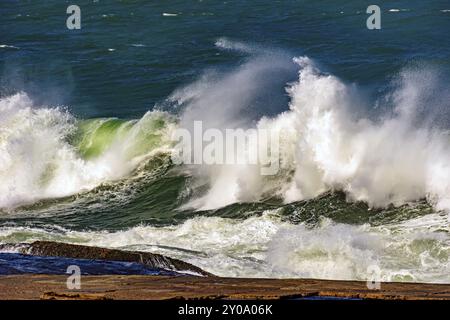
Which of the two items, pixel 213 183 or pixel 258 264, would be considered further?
pixel 213 183

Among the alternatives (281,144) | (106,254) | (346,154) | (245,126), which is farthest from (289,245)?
(245,126)

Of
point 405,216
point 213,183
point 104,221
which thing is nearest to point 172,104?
point 213,183

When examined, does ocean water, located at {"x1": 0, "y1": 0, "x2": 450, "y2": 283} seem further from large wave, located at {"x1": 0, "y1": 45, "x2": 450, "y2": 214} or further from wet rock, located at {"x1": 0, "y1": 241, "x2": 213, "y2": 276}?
wet rock, located at {"x1": 0, "y1": 241, "x2": 213, "y2": 276}

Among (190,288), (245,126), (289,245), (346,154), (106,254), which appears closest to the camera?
(190,288)

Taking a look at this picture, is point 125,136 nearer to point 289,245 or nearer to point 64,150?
point 64,150

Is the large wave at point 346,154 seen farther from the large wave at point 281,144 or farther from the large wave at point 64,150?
the large wave at point 64,150

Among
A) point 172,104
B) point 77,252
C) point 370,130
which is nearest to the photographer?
point 77,252

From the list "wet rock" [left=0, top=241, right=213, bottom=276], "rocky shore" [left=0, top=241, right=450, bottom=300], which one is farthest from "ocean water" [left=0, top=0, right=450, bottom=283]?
"rocky shore" [left=0, top=241, right=450, bottom=300]

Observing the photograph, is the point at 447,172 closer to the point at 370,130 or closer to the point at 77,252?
the point at 370,130
